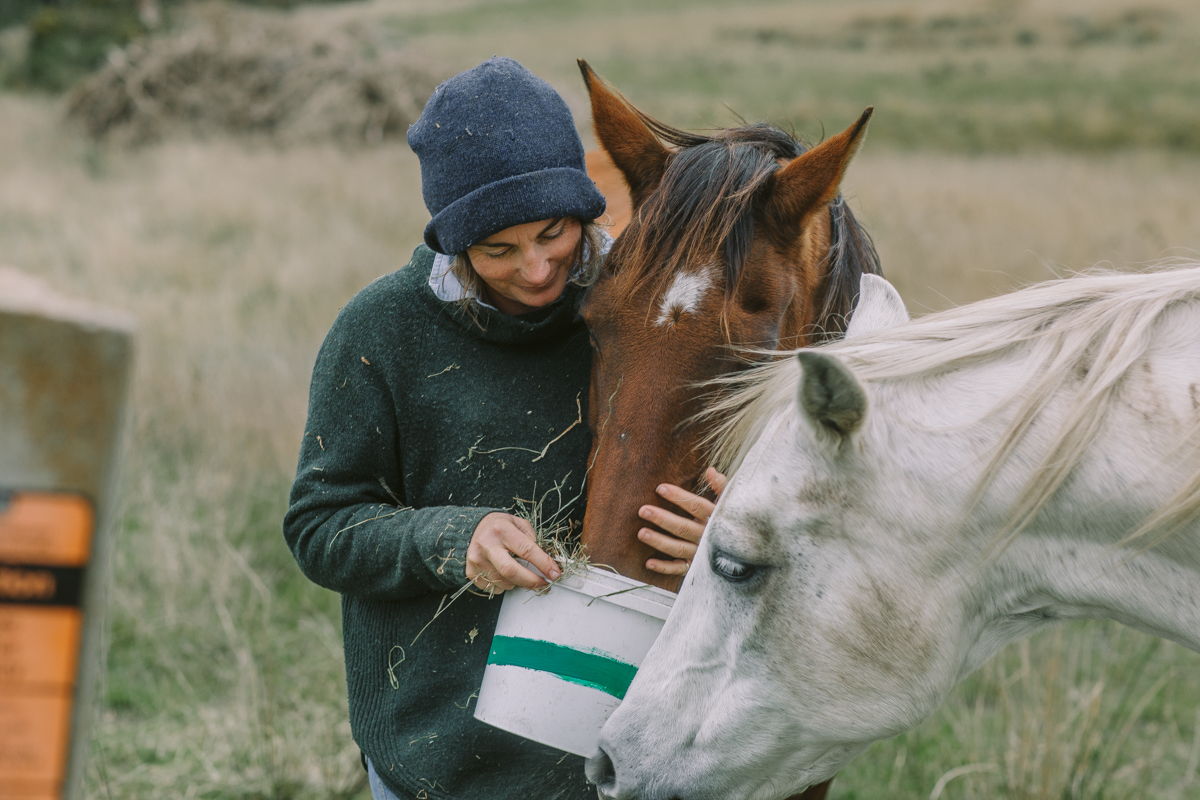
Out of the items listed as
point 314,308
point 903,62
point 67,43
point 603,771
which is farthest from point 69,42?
point 603,771

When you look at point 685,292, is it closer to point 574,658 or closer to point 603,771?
point 574,658

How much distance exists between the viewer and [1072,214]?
909 centimetres

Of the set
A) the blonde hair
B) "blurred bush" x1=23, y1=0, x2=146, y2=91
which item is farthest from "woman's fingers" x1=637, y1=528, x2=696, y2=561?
"blurred bush" x1=23, y1=0, x2=146, y2=91

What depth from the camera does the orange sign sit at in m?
0.65

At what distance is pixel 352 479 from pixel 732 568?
83 cm

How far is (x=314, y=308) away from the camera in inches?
275

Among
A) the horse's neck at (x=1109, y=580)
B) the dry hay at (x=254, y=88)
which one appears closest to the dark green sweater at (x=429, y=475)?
the horse's neck at (x=1109, y=580)

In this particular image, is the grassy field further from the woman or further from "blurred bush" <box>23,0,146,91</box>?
"blurred bush" <box>23,0,146,91</box>

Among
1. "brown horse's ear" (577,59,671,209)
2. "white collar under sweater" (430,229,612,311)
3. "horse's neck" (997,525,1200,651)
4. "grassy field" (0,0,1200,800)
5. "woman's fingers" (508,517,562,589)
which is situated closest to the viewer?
"horse's neck" (997,525,1200,651)

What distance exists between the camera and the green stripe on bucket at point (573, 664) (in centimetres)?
147

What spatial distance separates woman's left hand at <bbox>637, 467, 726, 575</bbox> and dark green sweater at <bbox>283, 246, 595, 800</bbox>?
0.28m

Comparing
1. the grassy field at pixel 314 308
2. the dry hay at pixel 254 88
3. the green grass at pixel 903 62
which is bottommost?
the grassy field at pixel 314 308

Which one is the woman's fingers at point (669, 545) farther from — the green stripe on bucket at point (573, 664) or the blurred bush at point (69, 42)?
the blurred bush at point (69, 42)

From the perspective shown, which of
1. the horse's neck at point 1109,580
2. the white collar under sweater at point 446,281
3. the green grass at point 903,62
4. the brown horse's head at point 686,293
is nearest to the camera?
the horse's neck at point 1109,580
